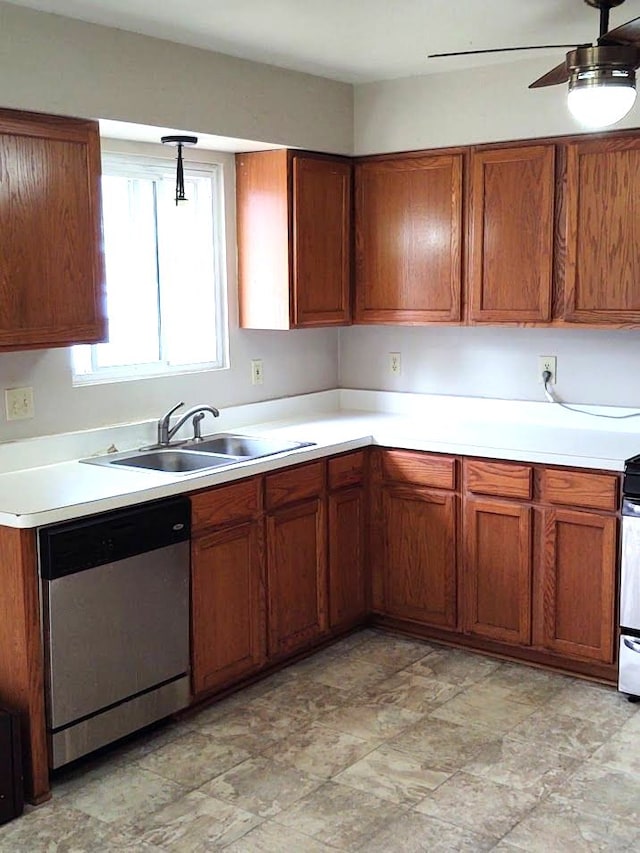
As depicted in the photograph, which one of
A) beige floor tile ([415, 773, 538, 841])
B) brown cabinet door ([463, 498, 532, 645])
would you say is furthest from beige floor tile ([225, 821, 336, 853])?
brown cabinet door ([463, 498, 532, 645])

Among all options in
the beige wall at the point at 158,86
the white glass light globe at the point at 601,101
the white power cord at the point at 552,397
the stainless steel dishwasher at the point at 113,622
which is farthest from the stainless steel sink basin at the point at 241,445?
the white glass light globe at the point at 601,101

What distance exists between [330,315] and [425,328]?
488mm

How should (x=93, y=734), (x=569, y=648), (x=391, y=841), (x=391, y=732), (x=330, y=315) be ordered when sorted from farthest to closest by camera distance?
(x=330, y=315), (x=569, y=648), (x=391, y=732), (x=93, y=734), (x=391, y=841)

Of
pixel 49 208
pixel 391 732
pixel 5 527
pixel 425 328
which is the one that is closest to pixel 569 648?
pixel 391 732

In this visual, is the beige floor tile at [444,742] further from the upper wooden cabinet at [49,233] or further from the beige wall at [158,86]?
the beige wall at [158,86]

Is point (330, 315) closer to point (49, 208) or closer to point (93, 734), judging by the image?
A: point (49, 208)

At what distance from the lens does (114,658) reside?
10.00 feet

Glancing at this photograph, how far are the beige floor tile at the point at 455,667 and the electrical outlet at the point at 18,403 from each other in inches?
68.1

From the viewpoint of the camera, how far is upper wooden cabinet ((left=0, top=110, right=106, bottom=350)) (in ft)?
10.0

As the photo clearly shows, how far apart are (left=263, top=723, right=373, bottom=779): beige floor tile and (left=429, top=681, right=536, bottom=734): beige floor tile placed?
1.15 ft

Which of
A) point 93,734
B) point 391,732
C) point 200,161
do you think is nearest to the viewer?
point 93,734

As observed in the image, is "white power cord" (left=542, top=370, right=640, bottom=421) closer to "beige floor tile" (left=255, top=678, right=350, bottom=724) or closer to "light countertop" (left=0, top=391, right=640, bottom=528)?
"light countertop" (left=0, top=391, right=640, bottom=528)

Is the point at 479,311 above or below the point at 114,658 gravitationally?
above

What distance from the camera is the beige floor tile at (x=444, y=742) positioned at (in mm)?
3098
